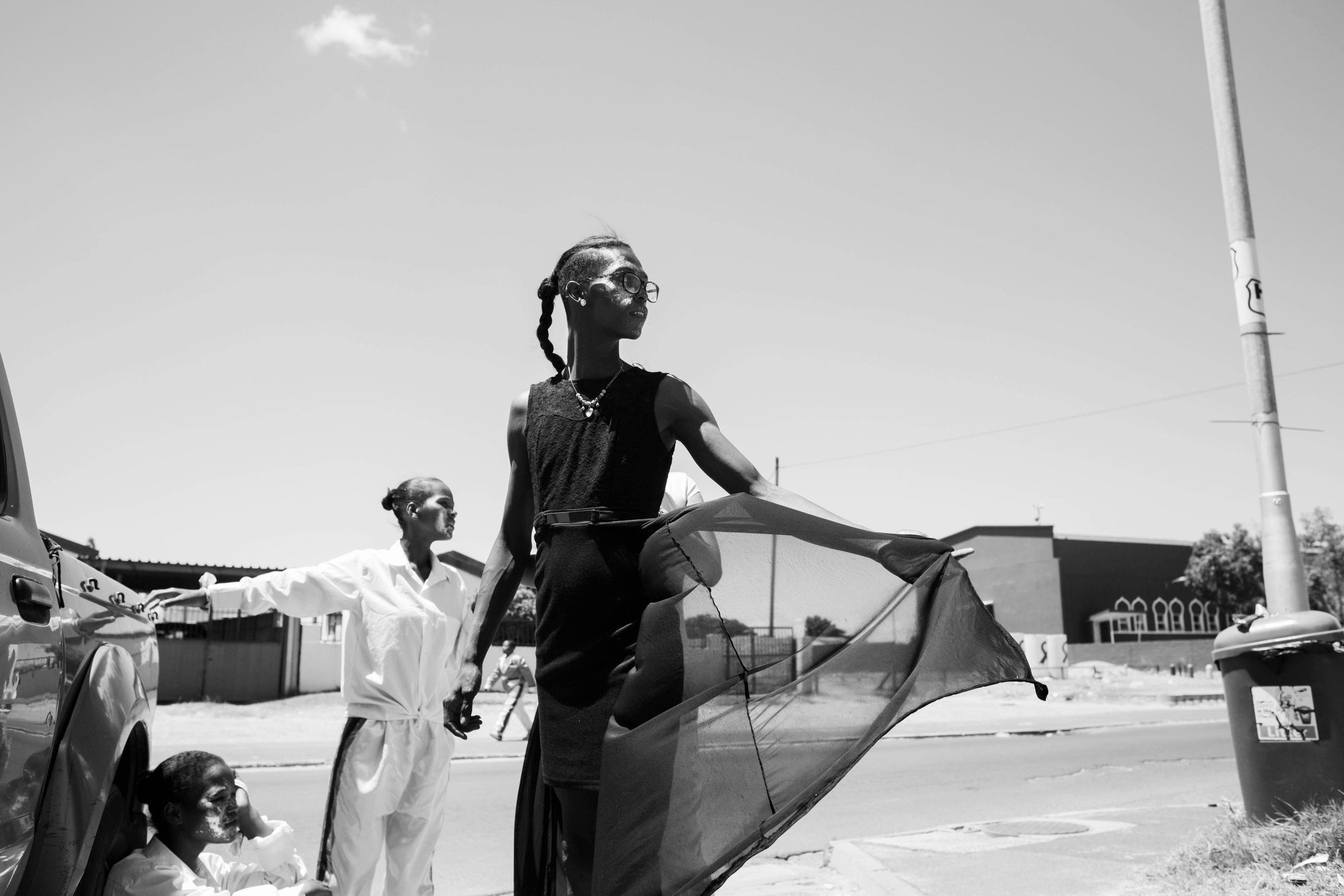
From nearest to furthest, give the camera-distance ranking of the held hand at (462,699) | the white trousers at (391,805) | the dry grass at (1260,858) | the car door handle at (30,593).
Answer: the car door handle at (30,593) → the held hand at (462,699) → the white trousers at (391,805) → the dry grass at (1260,858)

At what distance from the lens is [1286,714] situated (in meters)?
5.25

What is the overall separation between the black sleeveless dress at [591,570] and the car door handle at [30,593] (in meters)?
1.01

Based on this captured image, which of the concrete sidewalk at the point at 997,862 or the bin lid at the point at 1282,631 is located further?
A: the concrete sidewalk at the point at 997,862

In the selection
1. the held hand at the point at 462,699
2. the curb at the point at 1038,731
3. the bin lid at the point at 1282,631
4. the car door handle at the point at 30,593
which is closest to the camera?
the car door handle at the point at 30,593

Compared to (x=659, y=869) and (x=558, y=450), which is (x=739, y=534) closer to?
(x=558, y=450)

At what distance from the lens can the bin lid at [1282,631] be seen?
5270mm

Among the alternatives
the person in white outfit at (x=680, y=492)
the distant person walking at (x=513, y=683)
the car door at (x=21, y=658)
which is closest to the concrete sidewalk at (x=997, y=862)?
the person in white outfit at (x=680, y=492)

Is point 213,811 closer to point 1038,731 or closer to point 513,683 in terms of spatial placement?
point 513,683

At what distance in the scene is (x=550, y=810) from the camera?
7.85 feet

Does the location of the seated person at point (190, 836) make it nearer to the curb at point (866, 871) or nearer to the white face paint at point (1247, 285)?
the curb at point (866, 871)

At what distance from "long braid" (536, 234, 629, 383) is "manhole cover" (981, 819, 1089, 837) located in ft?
20.3

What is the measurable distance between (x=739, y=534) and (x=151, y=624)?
2285 millimetres

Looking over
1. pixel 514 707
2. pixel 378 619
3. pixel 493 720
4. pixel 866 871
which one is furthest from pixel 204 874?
pixel 493 720

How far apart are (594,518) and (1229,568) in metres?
53.3
